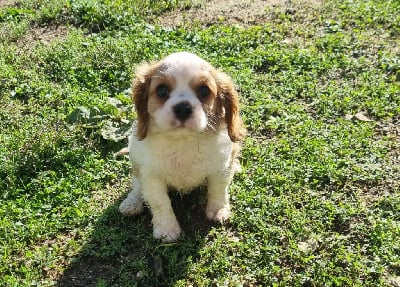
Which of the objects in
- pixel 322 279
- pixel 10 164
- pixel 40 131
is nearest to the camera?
pixel 322 279

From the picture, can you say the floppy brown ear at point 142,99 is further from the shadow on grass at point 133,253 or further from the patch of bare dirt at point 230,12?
the patch of bare dirt at point 230,12

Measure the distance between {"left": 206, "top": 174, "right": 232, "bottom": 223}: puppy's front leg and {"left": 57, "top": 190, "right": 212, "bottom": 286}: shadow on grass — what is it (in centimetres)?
12

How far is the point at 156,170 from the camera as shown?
13.9ft

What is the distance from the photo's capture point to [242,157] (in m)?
5.45

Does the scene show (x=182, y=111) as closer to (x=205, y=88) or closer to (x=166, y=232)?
(x=205, y=88)

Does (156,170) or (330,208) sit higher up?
(156,170)

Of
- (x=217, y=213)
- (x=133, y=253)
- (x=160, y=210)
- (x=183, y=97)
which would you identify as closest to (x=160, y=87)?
(x=183, y=97)

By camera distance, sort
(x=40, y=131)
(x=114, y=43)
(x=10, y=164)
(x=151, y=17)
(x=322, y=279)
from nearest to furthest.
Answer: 1. (x=322, y=279)
2. (x=10, y=164)
3. (x=40, y=131)
4. (x=114, y=43)
5. (x=151, y=17)

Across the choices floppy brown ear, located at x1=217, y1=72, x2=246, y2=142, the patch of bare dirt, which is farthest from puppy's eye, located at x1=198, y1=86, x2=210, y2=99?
the patch of bare dirt

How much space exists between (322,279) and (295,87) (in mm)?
2942

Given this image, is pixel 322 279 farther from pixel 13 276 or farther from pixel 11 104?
pixel 11 104

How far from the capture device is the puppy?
397 cm

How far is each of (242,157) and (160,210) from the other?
134 centimetres

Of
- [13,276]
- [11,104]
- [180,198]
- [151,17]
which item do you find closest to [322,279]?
[180,198]
